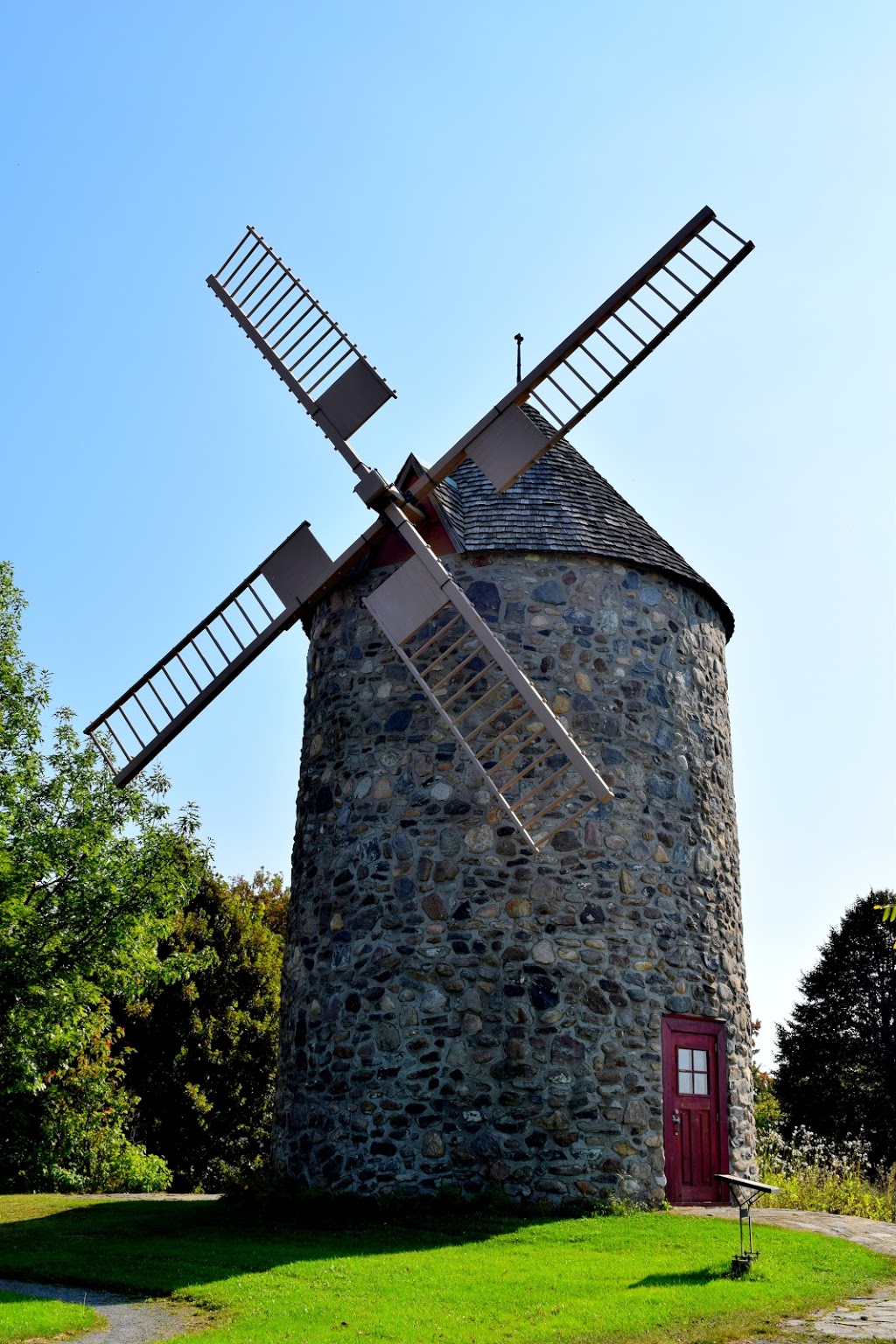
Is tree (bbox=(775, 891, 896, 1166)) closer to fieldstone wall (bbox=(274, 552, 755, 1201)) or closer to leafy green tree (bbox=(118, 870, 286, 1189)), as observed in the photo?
leafy green tree (bbox=(118, 870, 286, 1189))

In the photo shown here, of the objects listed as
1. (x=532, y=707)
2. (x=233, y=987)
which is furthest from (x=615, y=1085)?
(x=233, y=987)

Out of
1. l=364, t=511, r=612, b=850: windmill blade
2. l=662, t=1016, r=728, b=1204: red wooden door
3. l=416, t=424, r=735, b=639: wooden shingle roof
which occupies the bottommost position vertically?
l=662, t=1016, r=728, b=1204: red wooden door

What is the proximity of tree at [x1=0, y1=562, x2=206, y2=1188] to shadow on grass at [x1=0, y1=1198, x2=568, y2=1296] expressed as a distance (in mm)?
1995

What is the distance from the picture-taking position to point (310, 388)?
14.5 metres

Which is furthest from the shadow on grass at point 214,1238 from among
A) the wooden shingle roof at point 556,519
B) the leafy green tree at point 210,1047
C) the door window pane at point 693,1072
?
the leafy green tree at point 210,1047

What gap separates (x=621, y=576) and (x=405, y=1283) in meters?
7.77

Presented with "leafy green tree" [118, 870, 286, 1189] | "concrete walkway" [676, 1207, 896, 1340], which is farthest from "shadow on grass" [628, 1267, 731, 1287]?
"leafy green tree" [118, 870, 286, 1189]

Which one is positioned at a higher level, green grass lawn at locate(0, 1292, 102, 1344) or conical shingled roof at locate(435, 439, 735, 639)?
conical shingled roof at locate(435, 439, 735, 639)

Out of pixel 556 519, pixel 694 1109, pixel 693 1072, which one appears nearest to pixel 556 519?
pixel 556 519

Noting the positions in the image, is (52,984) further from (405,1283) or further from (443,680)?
(405,1283)

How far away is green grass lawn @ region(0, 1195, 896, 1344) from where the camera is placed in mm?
7738

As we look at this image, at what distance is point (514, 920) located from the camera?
12.6 meters

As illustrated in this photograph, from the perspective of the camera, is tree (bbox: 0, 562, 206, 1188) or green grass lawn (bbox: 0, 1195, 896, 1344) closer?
green grass lawn (bbox: 0, 1195, 896, 1344)

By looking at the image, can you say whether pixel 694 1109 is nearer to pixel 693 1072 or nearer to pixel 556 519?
pixel 693 1072
